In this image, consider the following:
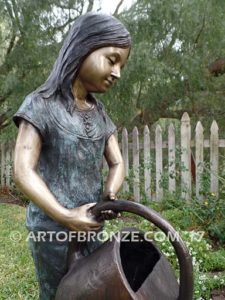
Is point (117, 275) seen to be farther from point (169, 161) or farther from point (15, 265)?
point (169, 161)

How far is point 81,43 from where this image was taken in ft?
4.18

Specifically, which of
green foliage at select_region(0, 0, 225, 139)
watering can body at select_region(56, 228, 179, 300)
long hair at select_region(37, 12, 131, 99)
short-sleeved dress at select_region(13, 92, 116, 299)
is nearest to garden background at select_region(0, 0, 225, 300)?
green foliage at select_region(0, 0, 225, 139)

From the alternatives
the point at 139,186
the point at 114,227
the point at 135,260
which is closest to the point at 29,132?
the point at 135,260

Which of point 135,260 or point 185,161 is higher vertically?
point 185,161

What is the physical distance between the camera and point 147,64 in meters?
4.65

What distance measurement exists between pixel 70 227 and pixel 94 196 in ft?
0.71

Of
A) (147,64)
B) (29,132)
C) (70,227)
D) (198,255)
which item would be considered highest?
(147,64)

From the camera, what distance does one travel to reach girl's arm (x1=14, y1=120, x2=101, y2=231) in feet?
3.80

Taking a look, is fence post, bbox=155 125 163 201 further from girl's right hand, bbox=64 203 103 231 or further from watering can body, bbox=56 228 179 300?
girl's right hand, bbox=64 203 103 231

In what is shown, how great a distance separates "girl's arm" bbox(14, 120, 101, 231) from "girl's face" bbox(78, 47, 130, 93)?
0.24 m

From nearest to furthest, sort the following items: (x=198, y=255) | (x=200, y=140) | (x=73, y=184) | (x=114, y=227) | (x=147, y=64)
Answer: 1. (x=73, y=184)
2. (x=198, y=255)
3. (x=114, y=227)
4. (x=147, y=64)
5. (x=200, y=140)

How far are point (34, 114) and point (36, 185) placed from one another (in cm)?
23

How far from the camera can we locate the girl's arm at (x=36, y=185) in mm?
1157

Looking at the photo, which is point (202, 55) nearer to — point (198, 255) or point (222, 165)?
point (222, 165)
